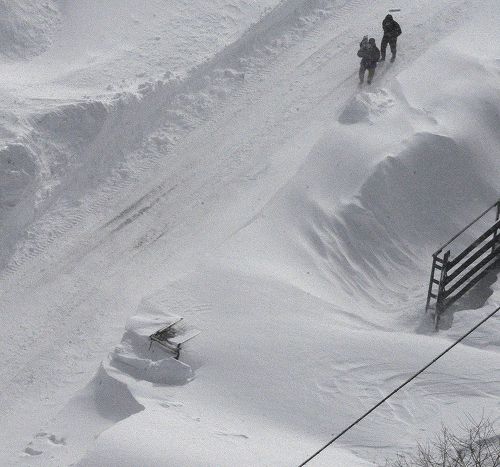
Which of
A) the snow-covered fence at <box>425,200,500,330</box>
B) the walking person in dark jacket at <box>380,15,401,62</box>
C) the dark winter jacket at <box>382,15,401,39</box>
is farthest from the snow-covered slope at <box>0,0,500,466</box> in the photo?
the dark winter jacket at <box>382,15,401,39</box>

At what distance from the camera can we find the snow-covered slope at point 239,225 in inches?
520

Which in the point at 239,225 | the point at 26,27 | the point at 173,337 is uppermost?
the point at 26,27

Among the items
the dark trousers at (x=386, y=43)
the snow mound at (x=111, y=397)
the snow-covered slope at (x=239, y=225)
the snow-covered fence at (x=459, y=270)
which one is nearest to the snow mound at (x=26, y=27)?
the snow-covered slope at (x=239, y=225)

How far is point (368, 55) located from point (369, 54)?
1.1 inches

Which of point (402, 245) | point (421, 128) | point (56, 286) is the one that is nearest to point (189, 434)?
point (56, 286)

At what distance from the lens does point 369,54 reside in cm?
1998

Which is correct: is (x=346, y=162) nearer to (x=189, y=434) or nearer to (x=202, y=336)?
(x=202, y=336)

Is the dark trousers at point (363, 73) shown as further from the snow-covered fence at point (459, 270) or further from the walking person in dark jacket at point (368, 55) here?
the snow-covered fence at point (459, 270)

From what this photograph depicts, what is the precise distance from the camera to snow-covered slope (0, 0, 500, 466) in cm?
A: 1320

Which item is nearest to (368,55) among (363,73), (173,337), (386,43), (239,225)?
(363,73)

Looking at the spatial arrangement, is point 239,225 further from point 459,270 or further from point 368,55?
point 368,55

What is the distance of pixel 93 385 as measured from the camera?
1383 centimetres

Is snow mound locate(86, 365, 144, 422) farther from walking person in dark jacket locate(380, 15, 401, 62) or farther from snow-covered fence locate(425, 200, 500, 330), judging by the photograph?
walking person in dark jacket locate(380, 15, 401, 62)

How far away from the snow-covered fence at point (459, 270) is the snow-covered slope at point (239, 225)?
1.08ft
